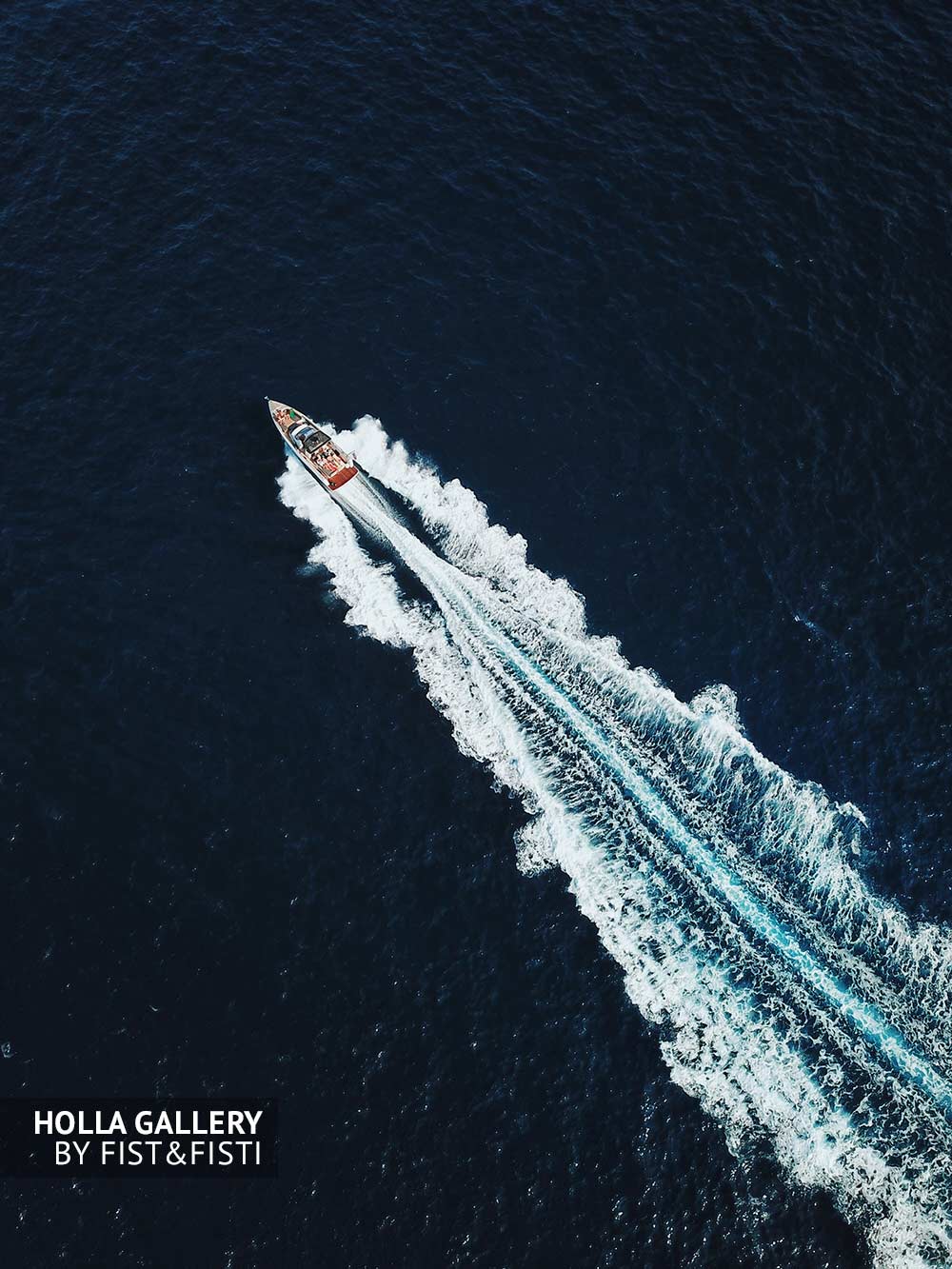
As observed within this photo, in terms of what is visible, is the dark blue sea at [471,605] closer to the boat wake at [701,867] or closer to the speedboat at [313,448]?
the boat wake at [701,867]

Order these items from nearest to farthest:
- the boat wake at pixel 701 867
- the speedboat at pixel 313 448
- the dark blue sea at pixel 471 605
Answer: the boat wake at pixel 701 867, the dark blue sea at pixel 471 605, the speedboat at pixel 313 448

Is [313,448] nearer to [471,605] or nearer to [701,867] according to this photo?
[471,605]

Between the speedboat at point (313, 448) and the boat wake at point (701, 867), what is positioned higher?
the speedboat at point (313, 448)

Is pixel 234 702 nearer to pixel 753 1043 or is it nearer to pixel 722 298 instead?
pixel 753 1043

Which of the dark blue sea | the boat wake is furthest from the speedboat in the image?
the dark blue sea

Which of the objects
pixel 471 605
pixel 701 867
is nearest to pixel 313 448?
pixel 471 605

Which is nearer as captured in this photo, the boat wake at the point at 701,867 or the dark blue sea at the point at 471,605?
the boat wake at the point at 701,867

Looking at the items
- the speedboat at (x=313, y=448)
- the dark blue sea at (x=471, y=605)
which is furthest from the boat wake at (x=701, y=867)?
the speedboat at (x=313, y=448)
